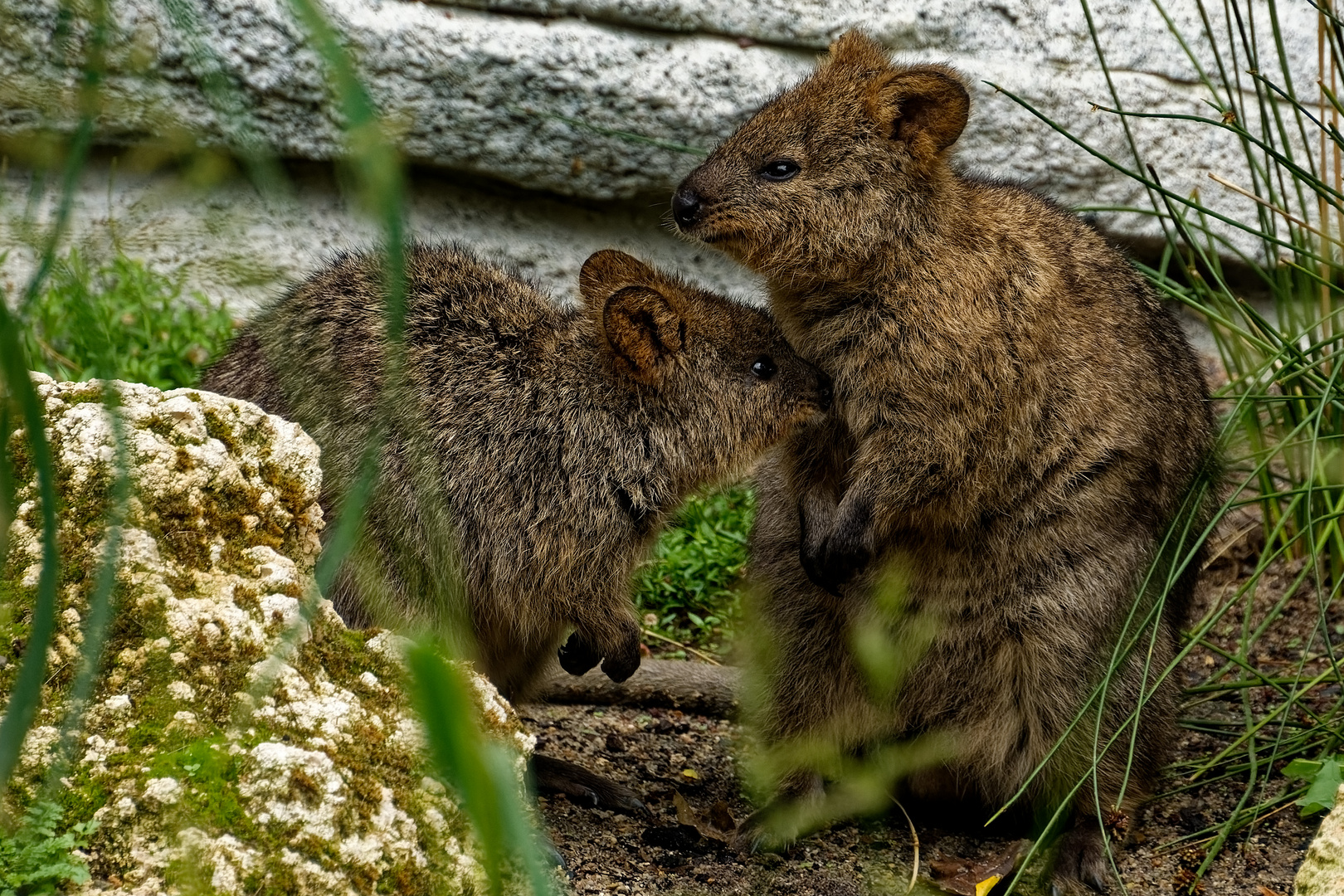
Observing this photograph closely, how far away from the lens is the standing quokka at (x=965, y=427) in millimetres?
4215

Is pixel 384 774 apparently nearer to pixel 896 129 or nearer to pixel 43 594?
pixel 43 594

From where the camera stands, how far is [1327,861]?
2.98 meters

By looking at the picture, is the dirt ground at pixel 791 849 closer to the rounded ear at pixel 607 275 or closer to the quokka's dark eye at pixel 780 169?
the rounded ear at pixel 607 275

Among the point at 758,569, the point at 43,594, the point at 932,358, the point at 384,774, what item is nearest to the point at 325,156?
the point at 758,569

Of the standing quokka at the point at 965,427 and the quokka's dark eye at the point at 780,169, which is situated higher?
the quokka's dark eye at the point at 780,169

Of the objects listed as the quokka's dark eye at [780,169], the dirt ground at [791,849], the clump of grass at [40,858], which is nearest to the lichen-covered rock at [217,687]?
the clump of grass at [40,858]

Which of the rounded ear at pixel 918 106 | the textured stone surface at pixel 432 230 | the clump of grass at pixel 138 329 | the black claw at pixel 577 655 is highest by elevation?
the rounded ear at pixel 918 106

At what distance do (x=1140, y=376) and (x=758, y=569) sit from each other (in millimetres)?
1342

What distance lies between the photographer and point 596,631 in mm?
4148

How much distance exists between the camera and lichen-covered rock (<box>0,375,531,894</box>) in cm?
256

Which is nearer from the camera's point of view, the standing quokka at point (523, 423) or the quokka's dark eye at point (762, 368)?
the standing quokka at point (523, 423)

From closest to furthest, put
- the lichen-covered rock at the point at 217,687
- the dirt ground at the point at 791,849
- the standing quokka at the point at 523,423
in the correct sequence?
the lichen-covered rock at the point at 217,687, the standing quokka at the point at 523,423, the dirt ground at the point at 791,849

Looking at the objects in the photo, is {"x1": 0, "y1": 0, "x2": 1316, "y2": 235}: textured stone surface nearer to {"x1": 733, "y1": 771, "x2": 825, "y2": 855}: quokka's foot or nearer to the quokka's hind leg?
{"x1": 733, "y1": 771, "x2": 825, "y2": 855}: quokka's foot

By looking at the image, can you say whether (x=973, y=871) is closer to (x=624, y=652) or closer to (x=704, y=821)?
(x=704, y=821)
